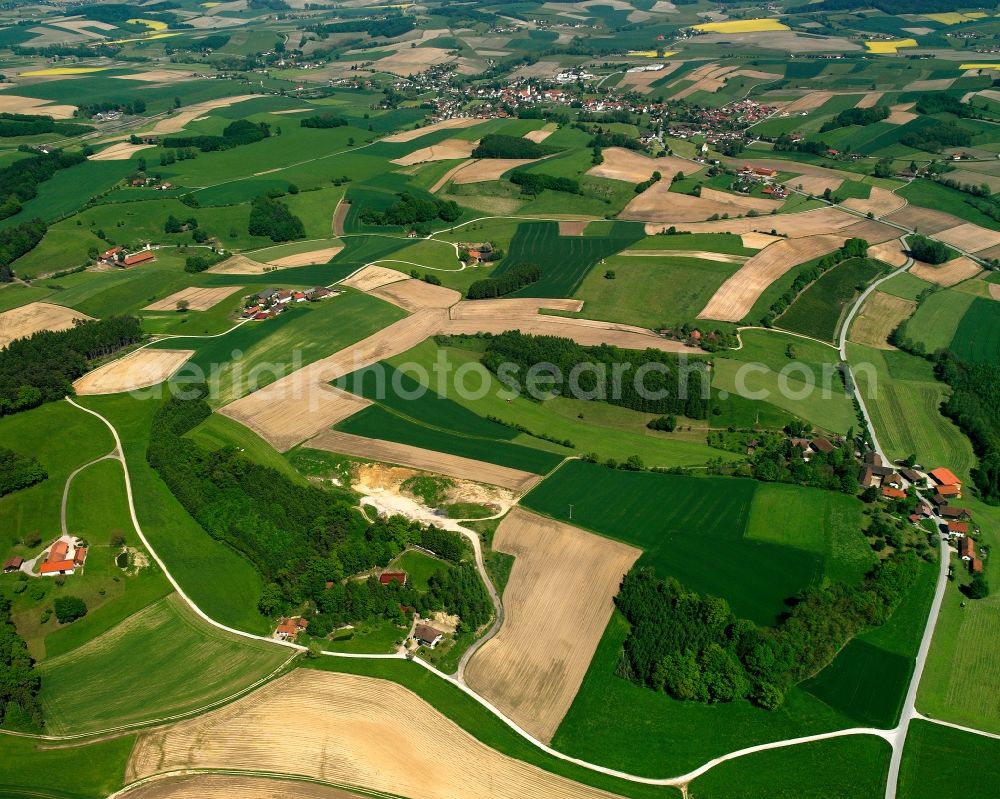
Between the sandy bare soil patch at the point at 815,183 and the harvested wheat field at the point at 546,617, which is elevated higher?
the sandy bare soil patch at the point at 815,183

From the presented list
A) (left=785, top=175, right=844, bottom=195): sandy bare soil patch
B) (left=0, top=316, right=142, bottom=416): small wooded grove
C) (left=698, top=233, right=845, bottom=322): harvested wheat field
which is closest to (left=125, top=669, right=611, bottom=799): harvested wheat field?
(left=0, top=316, right=142, bottom=416): small wooded grove

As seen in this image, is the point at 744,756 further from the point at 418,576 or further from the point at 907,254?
the point at 907,254

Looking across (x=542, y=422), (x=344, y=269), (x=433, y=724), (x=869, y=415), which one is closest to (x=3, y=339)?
(x=344, y=269)

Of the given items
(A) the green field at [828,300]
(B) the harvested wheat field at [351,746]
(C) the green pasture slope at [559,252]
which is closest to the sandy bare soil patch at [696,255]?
(C) the green pasture slope at [559,252]

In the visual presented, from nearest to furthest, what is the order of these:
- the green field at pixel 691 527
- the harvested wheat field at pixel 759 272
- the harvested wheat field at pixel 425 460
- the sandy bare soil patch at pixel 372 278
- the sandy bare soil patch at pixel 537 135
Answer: the green field at pixel 691 527 < the harvested wheat field at pixel 425 460 < the harvested wheat field at pixel 759 272 < the sandy bare soil patch at pixel 372 278 < the sandy bare soil patch at pixel 537 135

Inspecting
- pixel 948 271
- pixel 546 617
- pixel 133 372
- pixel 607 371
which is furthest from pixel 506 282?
pixel 948 271

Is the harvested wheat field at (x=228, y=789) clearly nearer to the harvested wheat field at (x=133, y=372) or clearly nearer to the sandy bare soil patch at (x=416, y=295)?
the harvested wheat field at (x=133, y=372)

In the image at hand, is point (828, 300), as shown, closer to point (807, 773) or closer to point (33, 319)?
point (807, 773)
